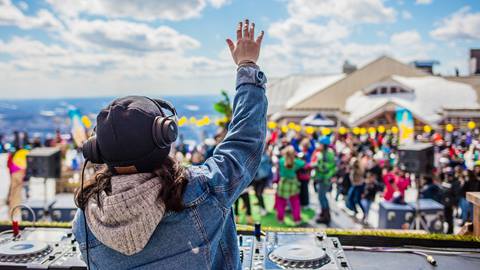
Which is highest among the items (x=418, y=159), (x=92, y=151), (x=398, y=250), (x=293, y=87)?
(x=293, y=87)

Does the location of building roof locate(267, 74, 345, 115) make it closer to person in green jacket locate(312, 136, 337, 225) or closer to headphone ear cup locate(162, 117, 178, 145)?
person in green jacket locate(312, 136, 337, 225)

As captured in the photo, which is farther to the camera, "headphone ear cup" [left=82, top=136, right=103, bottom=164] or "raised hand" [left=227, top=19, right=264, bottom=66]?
"raised hand" [left=227, top=19, right=264, bottom=66]

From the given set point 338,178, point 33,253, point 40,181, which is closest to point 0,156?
point 40,181

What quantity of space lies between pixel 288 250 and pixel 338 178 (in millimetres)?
9056

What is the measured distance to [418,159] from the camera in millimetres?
6137

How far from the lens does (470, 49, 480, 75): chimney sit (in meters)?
37.1

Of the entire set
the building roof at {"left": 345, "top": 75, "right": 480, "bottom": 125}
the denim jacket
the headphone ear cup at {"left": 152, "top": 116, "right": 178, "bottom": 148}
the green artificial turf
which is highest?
the building roof at {"left": 345, "top": 75, "right": 480, "bottom": 125}

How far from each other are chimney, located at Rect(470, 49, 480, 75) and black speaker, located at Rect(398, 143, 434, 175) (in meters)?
35.0

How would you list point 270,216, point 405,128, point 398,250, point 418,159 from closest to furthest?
point 398,250 → point 418,159 → point 270,216 → point 405,128

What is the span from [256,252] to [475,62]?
40385 mm

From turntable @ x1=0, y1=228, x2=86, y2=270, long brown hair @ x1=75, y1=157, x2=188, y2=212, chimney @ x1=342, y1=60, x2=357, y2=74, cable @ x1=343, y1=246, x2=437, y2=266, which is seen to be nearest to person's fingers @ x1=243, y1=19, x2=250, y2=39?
long brown hair @ x1=75, y1=157, x2=188, y2=212

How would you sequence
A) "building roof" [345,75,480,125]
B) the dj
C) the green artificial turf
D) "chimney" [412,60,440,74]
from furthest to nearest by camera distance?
"chimney" [412,60,440,74] → "building roof" [345,75,480,125] → the green artificial turf → the dj

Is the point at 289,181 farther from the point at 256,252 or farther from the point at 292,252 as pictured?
the point at 292,252

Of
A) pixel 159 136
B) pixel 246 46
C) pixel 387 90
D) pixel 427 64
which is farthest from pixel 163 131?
pixel 427 64
